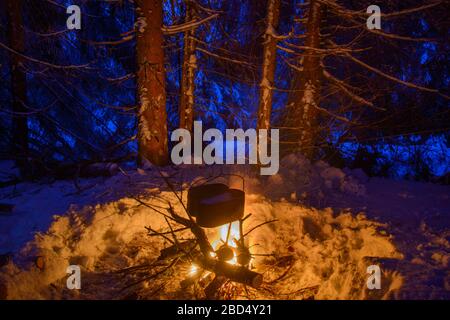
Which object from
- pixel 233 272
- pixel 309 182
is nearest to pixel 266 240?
pixel 233 272

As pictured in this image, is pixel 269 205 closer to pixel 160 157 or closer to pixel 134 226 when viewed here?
pixel 134 226

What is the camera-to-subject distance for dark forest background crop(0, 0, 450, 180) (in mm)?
6695

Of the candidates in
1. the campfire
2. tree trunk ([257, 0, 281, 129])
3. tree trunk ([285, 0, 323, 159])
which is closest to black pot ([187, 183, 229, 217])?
the campfire

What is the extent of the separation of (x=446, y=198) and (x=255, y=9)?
558cm

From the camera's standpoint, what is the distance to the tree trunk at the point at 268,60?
18.7 feet

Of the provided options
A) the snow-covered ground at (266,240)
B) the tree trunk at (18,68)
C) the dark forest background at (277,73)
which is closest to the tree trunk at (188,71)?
the dark forest background at (277,73)

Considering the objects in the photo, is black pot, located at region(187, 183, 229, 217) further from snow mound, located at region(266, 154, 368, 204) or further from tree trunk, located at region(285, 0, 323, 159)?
tree trunk, located at region(285, 0, 323, 159)

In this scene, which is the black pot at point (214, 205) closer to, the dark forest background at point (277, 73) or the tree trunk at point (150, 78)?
the dark forest background at point (277, 73)

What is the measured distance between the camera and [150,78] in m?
5.97

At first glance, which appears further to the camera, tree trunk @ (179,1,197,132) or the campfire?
tree trunk @ (179,1,197,132)

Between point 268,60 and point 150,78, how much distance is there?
6.47 feet

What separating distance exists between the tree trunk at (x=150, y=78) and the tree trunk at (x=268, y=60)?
1.72 m

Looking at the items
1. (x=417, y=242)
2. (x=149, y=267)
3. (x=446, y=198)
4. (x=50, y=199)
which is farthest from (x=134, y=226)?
(x=446, y=198)

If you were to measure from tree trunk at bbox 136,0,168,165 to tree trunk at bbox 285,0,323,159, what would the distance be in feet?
8.00
